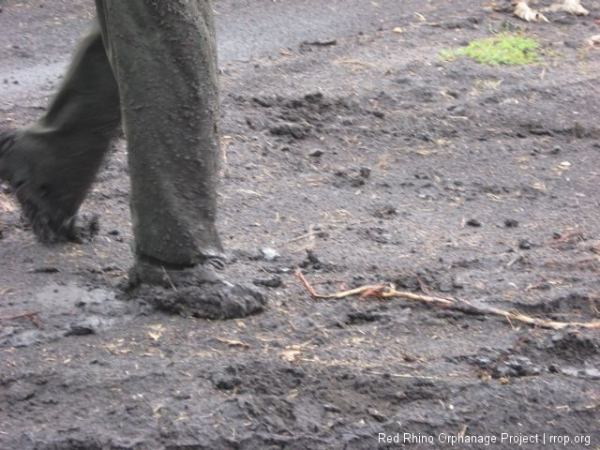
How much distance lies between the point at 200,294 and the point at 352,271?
0.74 meters

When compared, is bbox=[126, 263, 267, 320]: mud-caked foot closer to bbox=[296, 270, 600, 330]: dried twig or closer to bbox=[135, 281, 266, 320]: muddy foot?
bbox=[135, 281, 266, 320]: muddy foot

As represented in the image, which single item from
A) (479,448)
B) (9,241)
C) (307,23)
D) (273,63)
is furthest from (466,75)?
(479,448)

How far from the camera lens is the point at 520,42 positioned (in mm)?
6590

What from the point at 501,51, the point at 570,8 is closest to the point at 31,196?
the point at 501,51

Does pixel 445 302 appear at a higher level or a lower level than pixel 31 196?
lower

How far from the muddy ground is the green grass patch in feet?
0.31

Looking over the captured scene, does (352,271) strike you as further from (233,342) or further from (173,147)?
(173,147)

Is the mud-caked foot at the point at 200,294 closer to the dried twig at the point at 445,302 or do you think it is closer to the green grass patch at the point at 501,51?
the dried twig at the point at 445,302

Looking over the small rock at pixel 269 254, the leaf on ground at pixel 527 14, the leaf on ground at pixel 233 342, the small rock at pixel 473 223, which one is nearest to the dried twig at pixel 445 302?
the small rock at pixel 269 254

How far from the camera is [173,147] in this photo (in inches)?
125

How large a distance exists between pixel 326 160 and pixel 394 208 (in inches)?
25.8

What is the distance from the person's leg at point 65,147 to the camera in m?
3.67

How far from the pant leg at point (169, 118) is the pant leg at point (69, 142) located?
454 millimetres

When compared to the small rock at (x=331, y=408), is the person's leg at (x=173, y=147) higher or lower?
higher
